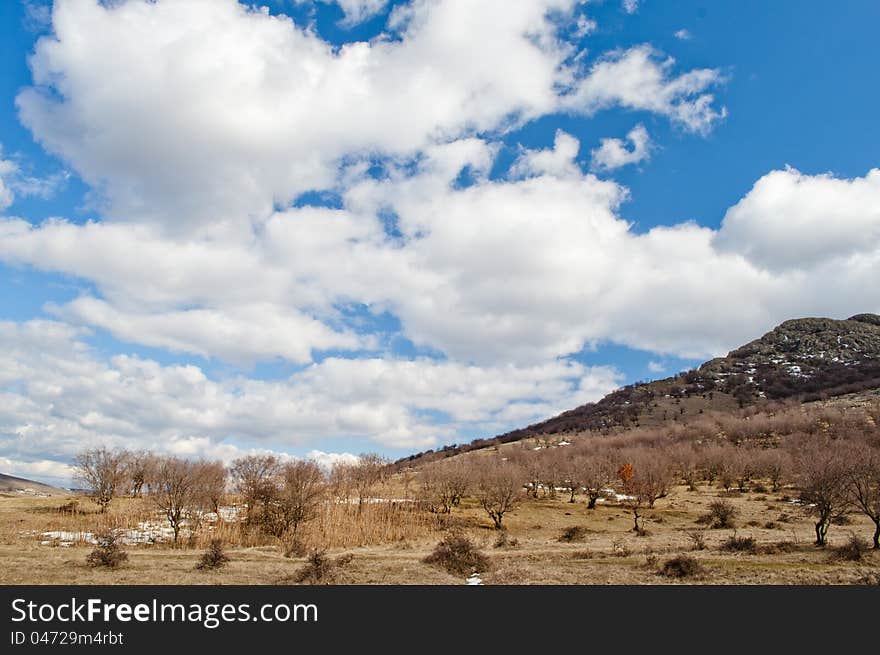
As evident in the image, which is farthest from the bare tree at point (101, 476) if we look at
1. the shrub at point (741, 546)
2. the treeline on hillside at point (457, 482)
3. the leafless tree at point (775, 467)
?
the leafless tree at point (775, 467)

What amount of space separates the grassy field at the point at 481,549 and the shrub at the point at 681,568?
410 millimetres

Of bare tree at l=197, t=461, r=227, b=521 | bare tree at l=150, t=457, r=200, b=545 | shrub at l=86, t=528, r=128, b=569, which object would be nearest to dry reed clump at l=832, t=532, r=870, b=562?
shrub at l=86, t=528, r=128, b=569

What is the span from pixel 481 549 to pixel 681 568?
14367 millimetres

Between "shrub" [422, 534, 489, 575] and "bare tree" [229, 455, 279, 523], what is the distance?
77.8 feet

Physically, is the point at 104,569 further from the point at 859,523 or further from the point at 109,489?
the point at 859,523

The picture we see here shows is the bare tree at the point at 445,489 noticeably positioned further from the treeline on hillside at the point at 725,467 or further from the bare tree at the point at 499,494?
the bare tree at the point at 499,494

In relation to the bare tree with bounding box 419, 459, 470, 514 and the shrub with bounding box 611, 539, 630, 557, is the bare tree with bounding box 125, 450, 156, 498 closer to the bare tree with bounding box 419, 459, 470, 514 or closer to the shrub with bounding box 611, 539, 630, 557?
the bare tree with bounding box 419, 459, 470, 514

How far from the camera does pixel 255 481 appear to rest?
56.8 m

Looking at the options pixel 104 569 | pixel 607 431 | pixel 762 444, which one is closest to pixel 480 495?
pixel 104 569

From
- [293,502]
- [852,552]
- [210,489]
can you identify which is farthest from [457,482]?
[852,552]

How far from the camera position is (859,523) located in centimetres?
4688

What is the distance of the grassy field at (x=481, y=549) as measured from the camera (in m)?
24.8

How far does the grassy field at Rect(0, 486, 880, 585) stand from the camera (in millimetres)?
24844
